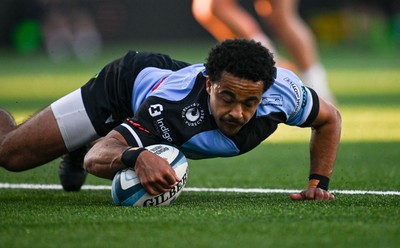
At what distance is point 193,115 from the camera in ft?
16.6

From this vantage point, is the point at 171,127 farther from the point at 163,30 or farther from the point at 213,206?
the point at 163,30

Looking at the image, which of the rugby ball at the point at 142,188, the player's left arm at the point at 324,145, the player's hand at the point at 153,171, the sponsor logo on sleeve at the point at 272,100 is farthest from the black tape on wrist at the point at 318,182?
the player's hand at the point at 153,171

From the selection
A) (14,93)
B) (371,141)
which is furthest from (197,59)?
(371,141)

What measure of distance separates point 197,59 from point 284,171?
1263 cm

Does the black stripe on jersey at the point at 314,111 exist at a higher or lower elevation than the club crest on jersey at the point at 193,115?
higher

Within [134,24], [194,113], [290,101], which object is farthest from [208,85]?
[134,24]

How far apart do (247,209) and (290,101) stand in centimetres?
74

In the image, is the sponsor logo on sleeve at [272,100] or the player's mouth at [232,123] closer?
the player's mouth at [232,123]

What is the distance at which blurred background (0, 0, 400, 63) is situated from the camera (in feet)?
88.3

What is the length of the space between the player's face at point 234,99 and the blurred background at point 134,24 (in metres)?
21.2

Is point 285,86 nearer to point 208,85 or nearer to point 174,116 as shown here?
point 208,85

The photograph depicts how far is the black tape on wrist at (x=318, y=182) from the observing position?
5.42 m

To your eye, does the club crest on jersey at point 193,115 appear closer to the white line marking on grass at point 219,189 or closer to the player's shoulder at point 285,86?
the player's shoulder at point 285,86

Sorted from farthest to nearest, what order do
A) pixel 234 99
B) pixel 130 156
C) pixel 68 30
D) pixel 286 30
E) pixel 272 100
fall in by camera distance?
1. pixel 68 30
2. pixel 286 30
3. pixel 272 100
4. pixel 130 156
5. pixel 234 99
